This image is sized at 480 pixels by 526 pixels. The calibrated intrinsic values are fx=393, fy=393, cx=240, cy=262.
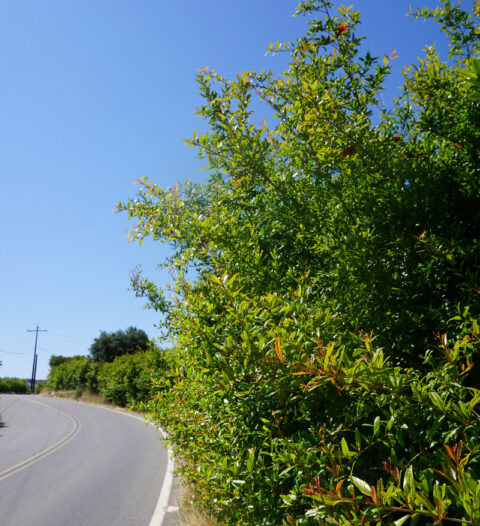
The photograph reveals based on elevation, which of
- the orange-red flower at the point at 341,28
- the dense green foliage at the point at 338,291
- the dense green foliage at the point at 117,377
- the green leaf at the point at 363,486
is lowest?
the dense green foliage at the point at 117,377

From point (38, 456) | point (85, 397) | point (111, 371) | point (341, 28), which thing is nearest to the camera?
point (341, 28)

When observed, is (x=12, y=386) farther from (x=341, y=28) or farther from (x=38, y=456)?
(x=341, y=28)

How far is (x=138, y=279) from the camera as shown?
14.1 ft

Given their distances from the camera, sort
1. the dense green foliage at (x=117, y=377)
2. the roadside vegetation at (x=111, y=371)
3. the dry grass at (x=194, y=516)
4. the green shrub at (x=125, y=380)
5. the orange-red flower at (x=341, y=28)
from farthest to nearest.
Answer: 1. the green shrub at (x=125, y=380)
2. the roadside vegetation at (x=111, y=371)
3. the dense green foliage at (x=117, y=377)
4. the dry grass at (x=194, y=516)
5. the orange-red flower at (x=341, y=28)

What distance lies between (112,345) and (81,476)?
40.8m

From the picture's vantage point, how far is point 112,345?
4856 cm

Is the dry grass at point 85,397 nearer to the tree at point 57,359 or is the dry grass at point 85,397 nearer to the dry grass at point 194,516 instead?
the tree at point 57,359

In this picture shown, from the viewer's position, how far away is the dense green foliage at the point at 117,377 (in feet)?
64.4

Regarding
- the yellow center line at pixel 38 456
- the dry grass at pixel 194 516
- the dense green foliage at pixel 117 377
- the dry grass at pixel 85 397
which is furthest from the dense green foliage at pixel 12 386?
the dry grass at pixel 194 516

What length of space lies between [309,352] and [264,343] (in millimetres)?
241

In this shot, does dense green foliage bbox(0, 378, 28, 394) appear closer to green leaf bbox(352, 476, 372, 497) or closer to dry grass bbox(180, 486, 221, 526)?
dry grass bbox(180, 486, 221, 526)

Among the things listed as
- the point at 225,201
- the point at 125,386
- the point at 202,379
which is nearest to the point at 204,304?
the point at 202,379

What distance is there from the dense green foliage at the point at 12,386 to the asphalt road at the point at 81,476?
5282 centimetres

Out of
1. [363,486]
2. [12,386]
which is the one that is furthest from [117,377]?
[12,386]
